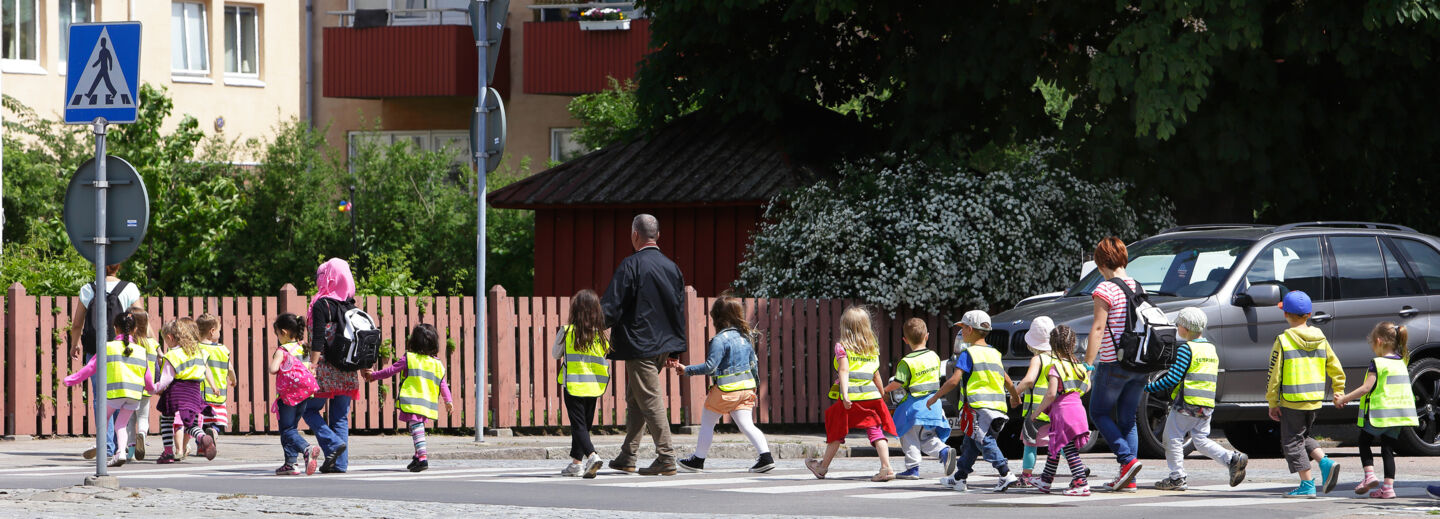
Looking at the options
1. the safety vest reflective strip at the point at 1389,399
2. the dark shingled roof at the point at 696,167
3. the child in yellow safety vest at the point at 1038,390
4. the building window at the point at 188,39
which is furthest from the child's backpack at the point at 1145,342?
the building window at the point at 188,39

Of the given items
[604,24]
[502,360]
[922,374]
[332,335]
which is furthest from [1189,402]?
[604,24]

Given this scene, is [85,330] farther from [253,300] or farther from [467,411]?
[467,411]

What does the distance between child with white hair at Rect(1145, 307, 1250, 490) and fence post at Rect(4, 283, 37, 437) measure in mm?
9351

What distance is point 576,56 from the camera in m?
32.6

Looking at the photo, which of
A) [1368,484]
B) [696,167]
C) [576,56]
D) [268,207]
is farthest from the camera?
[576,56]

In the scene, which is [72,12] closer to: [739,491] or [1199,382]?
[739,491]

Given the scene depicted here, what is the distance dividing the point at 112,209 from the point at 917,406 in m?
5.02

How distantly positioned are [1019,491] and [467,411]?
699cm

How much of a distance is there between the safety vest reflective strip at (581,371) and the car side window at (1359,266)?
5.95 meters

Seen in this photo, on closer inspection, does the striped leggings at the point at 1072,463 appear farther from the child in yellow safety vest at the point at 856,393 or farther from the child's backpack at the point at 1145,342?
the child in yellow safety vest at the point at 856,393

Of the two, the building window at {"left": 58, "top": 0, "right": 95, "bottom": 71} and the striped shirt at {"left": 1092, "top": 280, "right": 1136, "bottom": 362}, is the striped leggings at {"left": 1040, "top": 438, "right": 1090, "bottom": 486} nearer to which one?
the striped shirt at {"left": 1092, "top": 280, "right": 1136, "bottom": 362}

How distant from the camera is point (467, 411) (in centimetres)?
1738

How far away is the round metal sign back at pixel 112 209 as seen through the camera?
35.7 feet

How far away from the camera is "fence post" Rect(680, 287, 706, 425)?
59.3 ft
